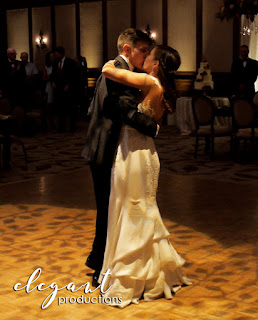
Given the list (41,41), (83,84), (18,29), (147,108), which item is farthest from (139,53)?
(18,29)

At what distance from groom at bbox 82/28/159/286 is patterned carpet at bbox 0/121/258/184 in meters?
3.93

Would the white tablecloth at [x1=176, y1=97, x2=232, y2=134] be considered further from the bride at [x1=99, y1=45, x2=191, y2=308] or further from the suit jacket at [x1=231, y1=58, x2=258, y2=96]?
the bride at [x1=99, y1=45, x2=191, y2=308]

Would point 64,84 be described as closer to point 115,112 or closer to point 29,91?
point 29,91

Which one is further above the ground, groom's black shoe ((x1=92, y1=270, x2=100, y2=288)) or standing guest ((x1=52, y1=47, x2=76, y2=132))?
standing guest ((x1=52, y1=47, x2=76, y2=132))

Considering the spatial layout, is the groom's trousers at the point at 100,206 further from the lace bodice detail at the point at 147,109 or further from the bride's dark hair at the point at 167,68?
the bride's dark hair at the point at 167,68

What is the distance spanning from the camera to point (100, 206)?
363cm

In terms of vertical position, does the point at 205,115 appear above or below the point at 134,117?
below

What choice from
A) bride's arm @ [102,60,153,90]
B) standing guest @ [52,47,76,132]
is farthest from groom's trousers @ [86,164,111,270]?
standing guest @ [52,47,76,132]

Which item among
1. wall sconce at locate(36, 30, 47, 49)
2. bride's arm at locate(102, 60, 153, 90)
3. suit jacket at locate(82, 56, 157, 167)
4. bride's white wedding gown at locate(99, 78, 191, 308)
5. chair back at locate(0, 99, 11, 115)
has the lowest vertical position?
bride's white wedding gown at locate(99, 78, 191, 308)

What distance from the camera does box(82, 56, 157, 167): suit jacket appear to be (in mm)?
3299

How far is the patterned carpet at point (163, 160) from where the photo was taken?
7617 mm

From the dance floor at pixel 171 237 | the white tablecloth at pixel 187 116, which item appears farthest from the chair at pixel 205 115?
the white tablecloth at pixel 187 116

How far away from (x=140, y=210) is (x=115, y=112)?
1.88 feet

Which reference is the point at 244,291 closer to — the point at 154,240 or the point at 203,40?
the point at 154,240
